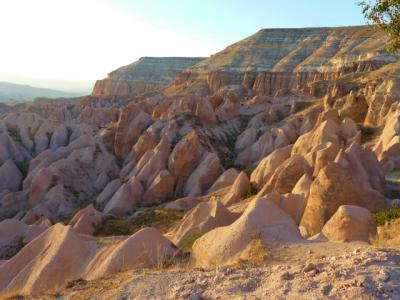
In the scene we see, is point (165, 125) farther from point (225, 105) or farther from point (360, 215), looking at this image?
point (360, 215)

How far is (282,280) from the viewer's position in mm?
7027

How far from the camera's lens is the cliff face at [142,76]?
142000mm

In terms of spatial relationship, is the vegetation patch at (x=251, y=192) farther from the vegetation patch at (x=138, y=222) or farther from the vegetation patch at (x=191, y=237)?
the vegetation patch at (x=191, y=237)

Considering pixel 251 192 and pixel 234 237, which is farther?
pixel 251 192

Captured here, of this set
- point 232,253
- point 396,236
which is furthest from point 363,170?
point 232,253

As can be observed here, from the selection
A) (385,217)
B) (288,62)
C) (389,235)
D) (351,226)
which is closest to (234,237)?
(351,226)

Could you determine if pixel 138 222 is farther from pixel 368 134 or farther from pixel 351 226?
pixel 368 134

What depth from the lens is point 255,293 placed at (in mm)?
6922

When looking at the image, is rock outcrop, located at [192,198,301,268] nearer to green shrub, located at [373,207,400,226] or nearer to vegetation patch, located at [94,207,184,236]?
green shrub, located at [373,207,400,226]

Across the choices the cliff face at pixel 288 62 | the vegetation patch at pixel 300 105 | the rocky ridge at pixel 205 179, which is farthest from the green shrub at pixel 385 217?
the cliff face at pixel 288 62

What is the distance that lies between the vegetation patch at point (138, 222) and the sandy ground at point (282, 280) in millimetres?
14533

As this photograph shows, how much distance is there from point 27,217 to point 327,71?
2991 inches

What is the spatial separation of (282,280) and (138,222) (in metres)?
20.0

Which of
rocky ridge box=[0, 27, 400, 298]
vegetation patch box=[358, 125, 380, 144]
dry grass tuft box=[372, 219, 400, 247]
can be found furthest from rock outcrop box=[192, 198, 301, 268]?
vegetation patch box=[358, 125, 380, 144]
